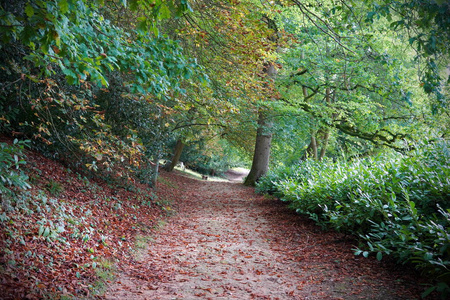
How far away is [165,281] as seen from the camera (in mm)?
4590

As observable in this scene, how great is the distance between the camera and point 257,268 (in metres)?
5.20

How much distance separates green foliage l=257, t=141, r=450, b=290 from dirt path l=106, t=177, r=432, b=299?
0.36 m

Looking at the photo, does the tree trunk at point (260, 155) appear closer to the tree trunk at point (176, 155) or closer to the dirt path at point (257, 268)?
the tree trunk at point (176, 155)

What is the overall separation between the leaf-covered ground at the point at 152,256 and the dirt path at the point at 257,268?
0.05 ft

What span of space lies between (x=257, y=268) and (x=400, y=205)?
7.59ft

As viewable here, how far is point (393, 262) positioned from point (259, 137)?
1141 centimetres

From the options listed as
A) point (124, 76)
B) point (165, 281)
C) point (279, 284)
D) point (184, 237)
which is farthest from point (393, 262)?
point (124, 76)

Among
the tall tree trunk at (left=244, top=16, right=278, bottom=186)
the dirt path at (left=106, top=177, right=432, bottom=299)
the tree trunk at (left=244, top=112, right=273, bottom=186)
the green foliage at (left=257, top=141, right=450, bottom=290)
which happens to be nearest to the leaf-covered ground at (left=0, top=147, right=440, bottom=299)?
the dirt path at (left=106, top=177, right=432, bottom=299)

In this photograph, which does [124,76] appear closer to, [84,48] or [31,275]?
[84,48]

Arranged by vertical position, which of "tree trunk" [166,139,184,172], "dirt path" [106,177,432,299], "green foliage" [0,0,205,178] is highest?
"green foliage" [0,0,205,178]

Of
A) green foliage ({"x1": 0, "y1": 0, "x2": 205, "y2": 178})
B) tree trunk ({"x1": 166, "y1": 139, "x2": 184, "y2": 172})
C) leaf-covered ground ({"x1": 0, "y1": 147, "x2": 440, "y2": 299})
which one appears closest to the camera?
green foliage ({"x1": 0, "y1": 0, "x2": 205, "y2": 178})

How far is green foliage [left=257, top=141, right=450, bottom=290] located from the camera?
388 cm

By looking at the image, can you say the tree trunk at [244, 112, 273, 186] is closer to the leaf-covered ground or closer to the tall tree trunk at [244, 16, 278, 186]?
the tall tree trunk at [244, 16, 278, 186]

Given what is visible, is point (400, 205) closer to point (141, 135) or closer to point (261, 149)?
point (141, 135)
